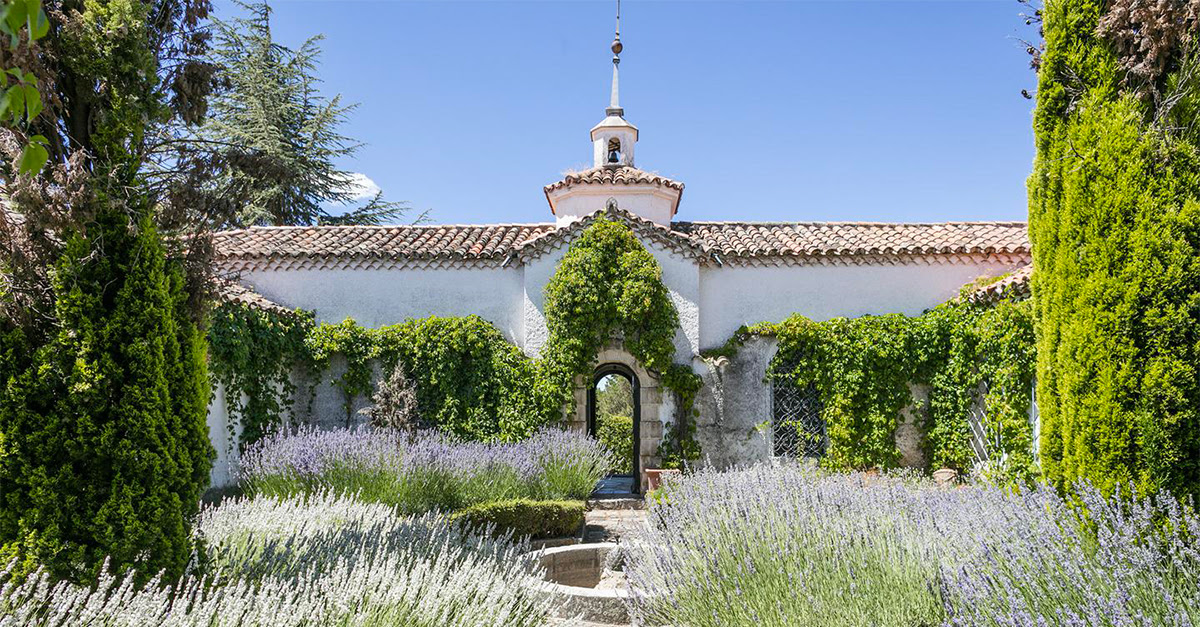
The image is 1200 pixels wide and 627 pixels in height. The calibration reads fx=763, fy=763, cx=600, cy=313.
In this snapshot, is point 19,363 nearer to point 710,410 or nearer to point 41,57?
point 41,57

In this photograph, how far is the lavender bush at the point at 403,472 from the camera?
6.67 meters

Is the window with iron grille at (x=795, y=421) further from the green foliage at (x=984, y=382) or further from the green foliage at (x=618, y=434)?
the green foliage at (x=618, y=434)

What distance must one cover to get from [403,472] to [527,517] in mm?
1192

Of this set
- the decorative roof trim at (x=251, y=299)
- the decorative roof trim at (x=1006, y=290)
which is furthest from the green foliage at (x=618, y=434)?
the decorative roof trim at (x=1006, y=290)

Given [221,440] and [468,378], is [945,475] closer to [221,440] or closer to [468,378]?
[468,378]

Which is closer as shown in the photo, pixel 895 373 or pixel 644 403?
pixel 895 373

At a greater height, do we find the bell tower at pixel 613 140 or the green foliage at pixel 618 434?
the bell tower at pixel 613 140

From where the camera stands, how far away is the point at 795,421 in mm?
10828

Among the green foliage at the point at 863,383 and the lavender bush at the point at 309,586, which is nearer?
the lavender bush at the point at 309,586

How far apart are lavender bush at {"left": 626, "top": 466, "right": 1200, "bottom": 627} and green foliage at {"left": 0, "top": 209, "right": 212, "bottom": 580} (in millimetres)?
2435

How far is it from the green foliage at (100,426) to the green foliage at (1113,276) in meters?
4.80

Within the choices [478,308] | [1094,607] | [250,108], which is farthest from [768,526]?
[250,108]

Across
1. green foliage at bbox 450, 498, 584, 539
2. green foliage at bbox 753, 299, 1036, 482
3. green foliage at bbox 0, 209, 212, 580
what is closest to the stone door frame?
green foliage at bbox 753, 299, 1036, 482

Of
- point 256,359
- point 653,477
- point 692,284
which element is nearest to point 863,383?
point 692,284
